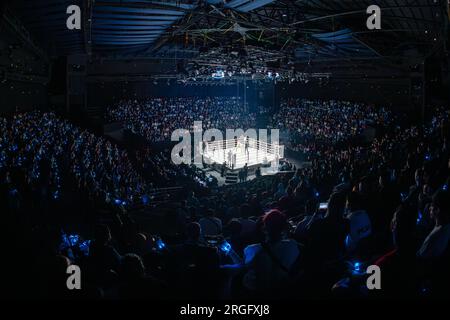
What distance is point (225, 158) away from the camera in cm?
2498

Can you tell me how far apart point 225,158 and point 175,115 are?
23.1 feet

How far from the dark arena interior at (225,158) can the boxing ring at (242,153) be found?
15 centimetres

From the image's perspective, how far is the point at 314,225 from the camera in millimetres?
3504

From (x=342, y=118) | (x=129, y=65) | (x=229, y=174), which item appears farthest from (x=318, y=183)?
(x=129, y=65)

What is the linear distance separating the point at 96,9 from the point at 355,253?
9519 millimetres

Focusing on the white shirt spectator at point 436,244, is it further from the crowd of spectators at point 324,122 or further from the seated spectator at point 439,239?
the crowd of spectators at point 324,122

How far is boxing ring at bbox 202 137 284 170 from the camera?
24.1 metres

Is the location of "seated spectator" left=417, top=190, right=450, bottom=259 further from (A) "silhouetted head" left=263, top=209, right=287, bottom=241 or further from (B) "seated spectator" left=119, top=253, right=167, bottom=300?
(B) "seated spectator" left=119, top=253, right=167, bottom=300

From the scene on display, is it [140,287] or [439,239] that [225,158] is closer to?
[439,239]

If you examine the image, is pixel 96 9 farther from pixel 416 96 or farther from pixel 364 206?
pixel 416 96

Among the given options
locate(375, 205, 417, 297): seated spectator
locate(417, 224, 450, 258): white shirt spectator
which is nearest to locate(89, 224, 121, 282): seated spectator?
locate(375, 205, 417, 297): seated spectator

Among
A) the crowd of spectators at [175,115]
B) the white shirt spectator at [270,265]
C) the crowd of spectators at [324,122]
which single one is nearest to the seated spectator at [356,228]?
the white shirt spectator at [270,265]

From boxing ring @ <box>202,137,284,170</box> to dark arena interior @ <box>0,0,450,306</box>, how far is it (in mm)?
146

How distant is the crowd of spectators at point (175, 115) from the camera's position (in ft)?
88.3
